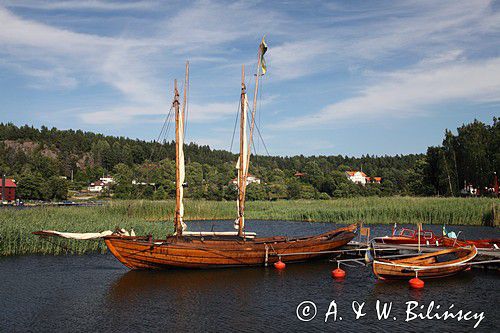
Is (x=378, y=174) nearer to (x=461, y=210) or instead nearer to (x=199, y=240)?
(x=461, y=210)

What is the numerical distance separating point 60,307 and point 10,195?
109259mm

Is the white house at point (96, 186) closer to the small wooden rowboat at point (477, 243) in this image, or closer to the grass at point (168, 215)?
the grass at point (168, 215)

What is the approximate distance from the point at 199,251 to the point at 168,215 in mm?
30247

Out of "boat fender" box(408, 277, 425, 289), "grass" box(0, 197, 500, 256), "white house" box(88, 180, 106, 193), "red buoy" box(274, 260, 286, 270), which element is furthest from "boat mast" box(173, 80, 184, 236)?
"white house" box(88, 180, 106, 193)

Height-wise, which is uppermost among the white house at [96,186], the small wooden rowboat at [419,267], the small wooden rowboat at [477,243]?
the white house at [96,186]

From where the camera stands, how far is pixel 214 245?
27.5 metres

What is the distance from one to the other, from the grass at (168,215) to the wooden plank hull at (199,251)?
6809 millimetres

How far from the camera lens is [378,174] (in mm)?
184500

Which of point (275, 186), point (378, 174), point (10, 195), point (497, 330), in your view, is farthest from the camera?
point (378, 174)

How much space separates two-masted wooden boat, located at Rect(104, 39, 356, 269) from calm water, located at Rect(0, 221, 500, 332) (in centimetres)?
65

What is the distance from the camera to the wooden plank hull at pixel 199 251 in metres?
26.5

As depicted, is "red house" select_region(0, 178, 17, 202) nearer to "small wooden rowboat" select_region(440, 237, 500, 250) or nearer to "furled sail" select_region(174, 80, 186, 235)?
"furled sail" select_region(174, 80, 186, 235)

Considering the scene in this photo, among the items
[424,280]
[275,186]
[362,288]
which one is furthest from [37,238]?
[275,186]

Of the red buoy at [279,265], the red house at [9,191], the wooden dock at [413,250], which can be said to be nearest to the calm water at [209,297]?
the red buoy at [279,265]
